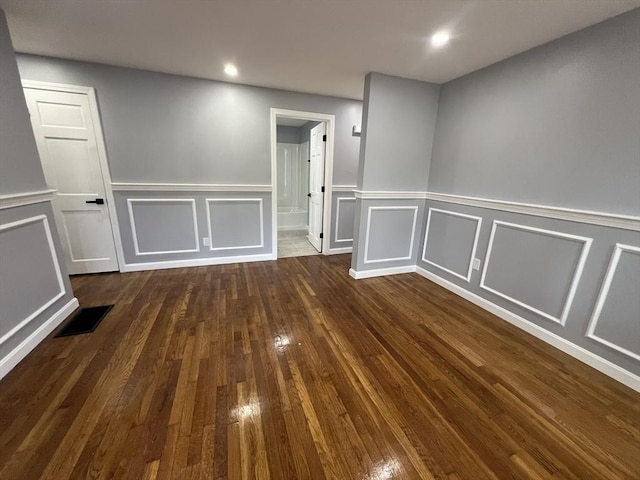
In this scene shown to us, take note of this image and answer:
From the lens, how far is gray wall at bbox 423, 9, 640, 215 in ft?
5.50

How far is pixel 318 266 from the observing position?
3715mm

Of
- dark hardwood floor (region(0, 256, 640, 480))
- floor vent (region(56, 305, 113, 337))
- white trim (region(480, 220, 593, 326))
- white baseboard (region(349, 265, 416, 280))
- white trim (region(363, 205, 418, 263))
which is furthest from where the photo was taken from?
white baseboard (region(349, 265, 416, 280))

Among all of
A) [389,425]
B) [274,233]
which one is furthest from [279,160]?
[389,425]

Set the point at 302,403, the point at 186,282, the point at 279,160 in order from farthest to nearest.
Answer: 1. the point at 279,160
2. the point at 186,282
3. the point at 302,403

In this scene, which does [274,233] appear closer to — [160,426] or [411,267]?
[411,267]

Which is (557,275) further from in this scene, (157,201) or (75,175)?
(75,175)

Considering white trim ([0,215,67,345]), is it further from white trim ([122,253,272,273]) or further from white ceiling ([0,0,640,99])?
white ceiling ([0,0,640,99])

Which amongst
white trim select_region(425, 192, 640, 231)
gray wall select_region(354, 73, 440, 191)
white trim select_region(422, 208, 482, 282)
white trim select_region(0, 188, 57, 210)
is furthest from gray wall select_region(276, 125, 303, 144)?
white trim select_region(0, 188, 57, 210)

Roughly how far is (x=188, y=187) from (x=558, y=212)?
377cm

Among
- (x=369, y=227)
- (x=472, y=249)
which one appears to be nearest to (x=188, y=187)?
(x=369, y=227)

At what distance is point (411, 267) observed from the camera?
355 centimetres

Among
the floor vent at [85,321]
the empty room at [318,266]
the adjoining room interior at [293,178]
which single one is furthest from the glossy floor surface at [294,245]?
the floor vent at [85,321]

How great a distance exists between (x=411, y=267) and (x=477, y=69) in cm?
232

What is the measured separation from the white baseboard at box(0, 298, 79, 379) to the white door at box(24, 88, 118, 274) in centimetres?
95
